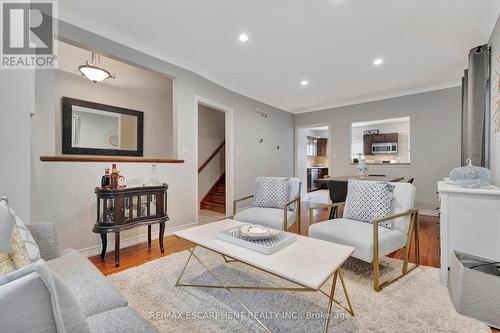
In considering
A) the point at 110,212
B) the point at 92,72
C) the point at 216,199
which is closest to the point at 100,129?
the point at 92,72

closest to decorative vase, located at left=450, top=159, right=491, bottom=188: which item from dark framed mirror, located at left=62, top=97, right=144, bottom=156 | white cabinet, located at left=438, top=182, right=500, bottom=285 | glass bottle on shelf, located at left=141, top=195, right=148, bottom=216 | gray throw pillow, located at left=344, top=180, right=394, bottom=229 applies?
white cabinet, located at left=438, top=182, right=500, bottom=285

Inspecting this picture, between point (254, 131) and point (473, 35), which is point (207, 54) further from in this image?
point (473, 35)

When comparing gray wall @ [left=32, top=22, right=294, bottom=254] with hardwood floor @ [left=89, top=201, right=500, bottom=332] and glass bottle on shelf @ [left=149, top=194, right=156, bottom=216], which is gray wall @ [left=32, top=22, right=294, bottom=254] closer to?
hardwood floor @ [left=89, top=201, right=500, bottom=332]

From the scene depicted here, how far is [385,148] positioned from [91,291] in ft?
28.5

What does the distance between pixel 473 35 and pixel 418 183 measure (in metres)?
2.85

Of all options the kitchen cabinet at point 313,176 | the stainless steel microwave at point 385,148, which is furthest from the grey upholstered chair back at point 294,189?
the stainless steel microwave at point 385,148

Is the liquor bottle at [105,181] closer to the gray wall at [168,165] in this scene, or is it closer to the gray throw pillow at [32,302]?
the gray wall at [168,165]

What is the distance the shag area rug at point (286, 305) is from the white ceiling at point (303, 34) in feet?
8.21

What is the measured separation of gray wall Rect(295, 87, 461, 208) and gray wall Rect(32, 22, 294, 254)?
2.46 m

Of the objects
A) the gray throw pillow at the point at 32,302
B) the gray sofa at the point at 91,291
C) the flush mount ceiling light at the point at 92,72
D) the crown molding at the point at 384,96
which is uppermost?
the crown molding at the point at 384,96

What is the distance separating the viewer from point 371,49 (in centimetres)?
306

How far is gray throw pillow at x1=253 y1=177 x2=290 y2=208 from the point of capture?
2.93m

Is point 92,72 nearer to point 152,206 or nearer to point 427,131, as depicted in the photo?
point 152,206

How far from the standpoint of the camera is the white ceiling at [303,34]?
2.25 meters
